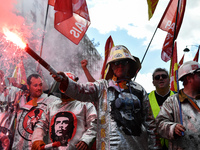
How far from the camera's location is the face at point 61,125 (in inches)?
113

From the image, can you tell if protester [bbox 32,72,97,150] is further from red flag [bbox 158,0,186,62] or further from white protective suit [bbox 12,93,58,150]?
red flag [bbox 158,0,186,62]

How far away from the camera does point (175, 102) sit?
8.79 feet

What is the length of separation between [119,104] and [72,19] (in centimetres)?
309

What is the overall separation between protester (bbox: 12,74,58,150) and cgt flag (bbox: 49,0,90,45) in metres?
1.14

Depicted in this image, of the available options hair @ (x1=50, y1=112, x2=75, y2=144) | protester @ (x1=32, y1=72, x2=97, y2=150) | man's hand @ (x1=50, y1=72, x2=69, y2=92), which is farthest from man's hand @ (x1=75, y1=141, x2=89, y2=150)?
man's hand @ (x1=50, y1=72, x2=69, y2=92)

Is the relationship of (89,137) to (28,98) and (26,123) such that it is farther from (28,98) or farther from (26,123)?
(28,98)

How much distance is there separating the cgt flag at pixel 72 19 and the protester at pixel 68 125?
184 centimetres

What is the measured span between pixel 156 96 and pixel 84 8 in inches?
96.2

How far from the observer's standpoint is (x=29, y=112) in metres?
3.89

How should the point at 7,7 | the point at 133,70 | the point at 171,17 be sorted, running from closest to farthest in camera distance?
the point at 133,70 → the point at 7,7 → the point at 171,17

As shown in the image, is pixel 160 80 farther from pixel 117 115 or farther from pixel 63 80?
pixel 63 80

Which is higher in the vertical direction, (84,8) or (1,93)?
(84,8)

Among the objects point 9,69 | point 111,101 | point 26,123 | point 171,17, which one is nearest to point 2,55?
point 9,69

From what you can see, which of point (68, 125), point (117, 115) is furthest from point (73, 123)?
point (117, 115)
